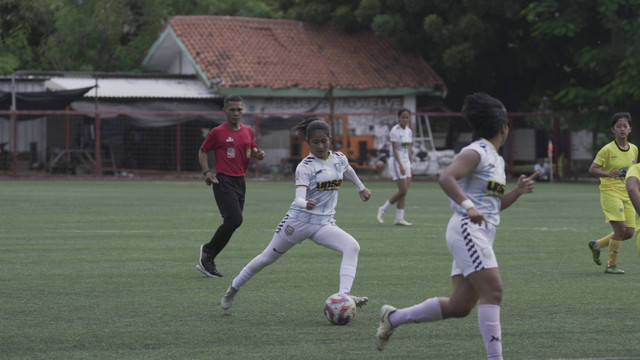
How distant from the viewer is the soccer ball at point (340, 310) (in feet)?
27.3

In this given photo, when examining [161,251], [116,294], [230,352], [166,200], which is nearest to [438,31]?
[166,200]

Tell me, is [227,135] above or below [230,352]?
above

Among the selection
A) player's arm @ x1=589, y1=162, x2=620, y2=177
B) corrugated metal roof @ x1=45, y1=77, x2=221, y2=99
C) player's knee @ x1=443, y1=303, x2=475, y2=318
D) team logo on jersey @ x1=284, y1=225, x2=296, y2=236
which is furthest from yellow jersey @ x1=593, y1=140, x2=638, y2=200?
corrugated metal roof @ x1=45, y1=77, x2=221, y2=99

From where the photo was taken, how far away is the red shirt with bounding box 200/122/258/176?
37.9 ft

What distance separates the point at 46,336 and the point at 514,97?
39.5 meters

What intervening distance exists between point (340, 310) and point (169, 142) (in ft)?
96.7

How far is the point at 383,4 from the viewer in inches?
1678

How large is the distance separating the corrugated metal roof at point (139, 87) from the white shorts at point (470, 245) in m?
33.2

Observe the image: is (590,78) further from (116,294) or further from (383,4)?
(116,294)

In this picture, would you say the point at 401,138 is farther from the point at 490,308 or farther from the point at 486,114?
the point at 490,308

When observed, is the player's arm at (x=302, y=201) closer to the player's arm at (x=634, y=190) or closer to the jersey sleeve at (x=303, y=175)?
the jersey sleeve at (x=303, y=175)

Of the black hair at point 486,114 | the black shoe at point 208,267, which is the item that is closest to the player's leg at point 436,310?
the black hair at point 486,114

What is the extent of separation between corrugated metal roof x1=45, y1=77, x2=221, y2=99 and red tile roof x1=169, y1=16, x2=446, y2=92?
0.94 m

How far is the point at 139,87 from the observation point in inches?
1580
